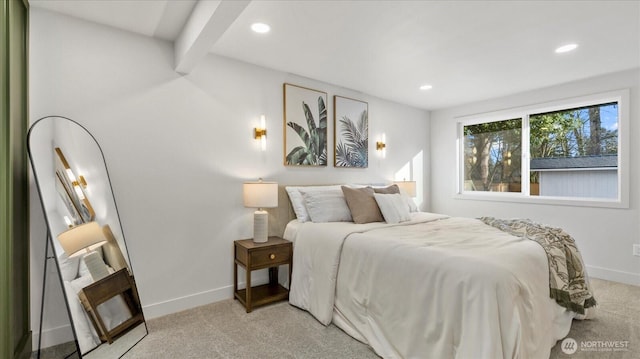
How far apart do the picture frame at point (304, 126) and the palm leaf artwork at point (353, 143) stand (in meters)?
0.27

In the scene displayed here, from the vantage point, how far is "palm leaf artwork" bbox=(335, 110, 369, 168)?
386 cm

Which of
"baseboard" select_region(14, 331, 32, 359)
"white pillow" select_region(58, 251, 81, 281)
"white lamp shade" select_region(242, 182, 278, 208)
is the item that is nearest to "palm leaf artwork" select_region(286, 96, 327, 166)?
"white lamp shade" select_region(242, 182, 278, 208)

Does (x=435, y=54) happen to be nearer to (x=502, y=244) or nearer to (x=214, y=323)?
(x=502, y=244)

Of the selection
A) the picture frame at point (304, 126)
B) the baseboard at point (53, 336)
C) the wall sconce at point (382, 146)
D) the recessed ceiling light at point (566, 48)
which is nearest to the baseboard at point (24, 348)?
the baseboard at point (53, 336)

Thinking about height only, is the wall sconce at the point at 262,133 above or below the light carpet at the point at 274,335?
above

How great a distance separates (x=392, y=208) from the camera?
9.92ft

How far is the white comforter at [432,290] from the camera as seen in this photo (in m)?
1.51

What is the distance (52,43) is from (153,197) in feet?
4.16

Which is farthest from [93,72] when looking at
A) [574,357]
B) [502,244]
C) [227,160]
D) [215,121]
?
[574,357]

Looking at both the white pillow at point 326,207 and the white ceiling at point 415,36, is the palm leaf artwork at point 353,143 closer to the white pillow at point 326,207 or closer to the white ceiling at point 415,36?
the white ceiling at point 415,36

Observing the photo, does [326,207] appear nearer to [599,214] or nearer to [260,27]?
[260,27]

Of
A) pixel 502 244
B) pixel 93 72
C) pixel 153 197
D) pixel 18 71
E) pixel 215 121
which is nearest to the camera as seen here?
pixel 18 71

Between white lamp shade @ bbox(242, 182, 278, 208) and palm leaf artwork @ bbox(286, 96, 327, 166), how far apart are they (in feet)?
2.03

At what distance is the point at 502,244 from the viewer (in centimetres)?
201
